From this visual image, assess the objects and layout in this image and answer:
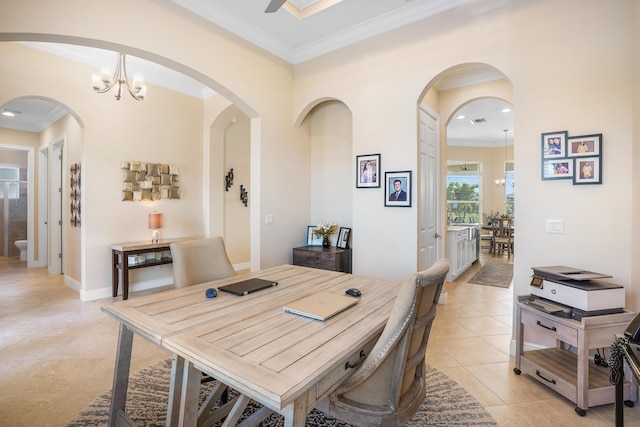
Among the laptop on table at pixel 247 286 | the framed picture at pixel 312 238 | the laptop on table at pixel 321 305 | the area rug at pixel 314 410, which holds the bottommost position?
the area rug at pixel 314 410

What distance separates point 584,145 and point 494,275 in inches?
151

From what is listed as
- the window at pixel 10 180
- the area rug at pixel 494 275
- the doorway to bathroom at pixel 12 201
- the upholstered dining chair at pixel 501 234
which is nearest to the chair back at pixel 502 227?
the upholstered dining chair at pixel 501 234

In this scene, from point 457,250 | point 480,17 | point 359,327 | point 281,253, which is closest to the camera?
point 359,327

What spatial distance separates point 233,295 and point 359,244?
6.73 ft

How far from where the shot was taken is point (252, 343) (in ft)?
3.84

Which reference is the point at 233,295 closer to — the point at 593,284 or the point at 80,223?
the point at 593,284

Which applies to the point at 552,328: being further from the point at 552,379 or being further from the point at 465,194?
the point at 465,194

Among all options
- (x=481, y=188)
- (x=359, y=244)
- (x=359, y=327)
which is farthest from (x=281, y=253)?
(x=481, y=188)

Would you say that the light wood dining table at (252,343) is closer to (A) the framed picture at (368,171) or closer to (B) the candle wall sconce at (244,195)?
(A) the framed picture at (368,171)

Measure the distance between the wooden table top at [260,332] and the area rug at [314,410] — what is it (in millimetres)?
769

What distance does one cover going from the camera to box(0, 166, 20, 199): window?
7133 mm

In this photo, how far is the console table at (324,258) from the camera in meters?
3.65

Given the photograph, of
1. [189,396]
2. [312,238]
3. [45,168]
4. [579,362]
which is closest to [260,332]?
[189,396]

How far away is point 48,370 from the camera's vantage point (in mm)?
2391
